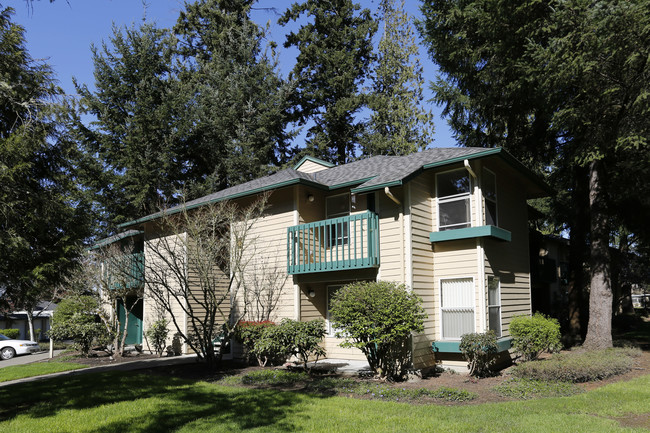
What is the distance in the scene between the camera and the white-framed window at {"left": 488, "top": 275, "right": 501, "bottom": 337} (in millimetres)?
11750

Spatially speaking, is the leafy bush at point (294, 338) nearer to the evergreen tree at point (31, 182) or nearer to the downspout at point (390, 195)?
the downspout at point (390, 195)

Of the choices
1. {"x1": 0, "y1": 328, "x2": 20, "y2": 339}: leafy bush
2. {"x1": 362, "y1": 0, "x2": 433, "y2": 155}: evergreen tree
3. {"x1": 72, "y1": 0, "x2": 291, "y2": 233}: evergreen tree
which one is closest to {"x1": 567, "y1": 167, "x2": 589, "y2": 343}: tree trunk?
{"x1": 362, "y1": 0, "x2": 433, "y2": 155}: evergreen tree

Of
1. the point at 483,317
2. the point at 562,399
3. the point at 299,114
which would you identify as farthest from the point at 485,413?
the point at 299,114

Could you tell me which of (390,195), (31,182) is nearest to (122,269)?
(31,182)

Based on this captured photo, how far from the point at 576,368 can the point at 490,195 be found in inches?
193

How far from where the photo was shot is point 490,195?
1263cm

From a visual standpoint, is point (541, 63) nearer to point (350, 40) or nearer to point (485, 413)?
point (485, 413)

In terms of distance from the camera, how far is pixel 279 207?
46.8 feet

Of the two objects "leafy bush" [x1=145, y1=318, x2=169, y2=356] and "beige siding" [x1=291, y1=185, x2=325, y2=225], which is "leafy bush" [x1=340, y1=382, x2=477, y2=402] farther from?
"leafy bush" [x1=145, y1=318, x2=169, y2=356]

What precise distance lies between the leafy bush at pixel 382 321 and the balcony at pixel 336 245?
1419mm

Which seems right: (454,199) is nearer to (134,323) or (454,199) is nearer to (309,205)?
(309,205)

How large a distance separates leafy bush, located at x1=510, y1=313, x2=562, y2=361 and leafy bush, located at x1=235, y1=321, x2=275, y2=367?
21.4 ft

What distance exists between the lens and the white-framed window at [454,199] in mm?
12016

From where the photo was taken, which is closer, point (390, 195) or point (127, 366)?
point (390, 195)
